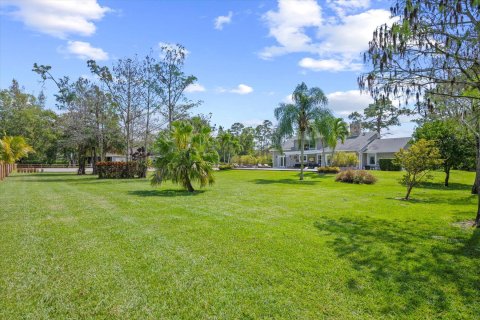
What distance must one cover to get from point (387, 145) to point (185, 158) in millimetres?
35437

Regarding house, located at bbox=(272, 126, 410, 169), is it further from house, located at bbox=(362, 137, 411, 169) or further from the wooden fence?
the wooden fence

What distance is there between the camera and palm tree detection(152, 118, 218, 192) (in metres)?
13.3

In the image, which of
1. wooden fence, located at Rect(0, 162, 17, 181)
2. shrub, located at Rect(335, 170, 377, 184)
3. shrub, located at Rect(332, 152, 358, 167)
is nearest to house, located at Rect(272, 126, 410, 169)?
shrub, located at Rect(332, 152, 358, 167)

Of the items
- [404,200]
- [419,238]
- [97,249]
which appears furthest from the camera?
[404,200]

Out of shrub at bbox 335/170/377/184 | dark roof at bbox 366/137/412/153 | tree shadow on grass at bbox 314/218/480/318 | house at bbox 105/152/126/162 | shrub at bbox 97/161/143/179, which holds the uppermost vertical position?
dark roof at bbox 366/137/412/153

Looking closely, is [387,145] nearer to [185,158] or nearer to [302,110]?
[302,110]

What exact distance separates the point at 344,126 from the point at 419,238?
4022cm

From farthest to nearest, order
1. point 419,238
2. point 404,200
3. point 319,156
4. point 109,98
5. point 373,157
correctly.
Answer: point 319,156 < point 373,157 < point 109,98 < point 404,200 < point 419,238

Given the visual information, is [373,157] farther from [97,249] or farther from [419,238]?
[97,249]

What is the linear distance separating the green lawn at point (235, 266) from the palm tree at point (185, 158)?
5044mm

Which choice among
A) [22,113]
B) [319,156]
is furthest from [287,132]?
[22,113]

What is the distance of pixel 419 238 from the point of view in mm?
6285

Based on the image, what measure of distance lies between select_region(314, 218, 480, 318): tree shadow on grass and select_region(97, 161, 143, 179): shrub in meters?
20.2

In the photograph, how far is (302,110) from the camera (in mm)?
23672
